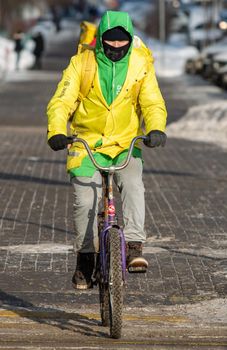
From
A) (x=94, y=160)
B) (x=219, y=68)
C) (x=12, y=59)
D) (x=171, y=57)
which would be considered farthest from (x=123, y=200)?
(x=171, y=57)

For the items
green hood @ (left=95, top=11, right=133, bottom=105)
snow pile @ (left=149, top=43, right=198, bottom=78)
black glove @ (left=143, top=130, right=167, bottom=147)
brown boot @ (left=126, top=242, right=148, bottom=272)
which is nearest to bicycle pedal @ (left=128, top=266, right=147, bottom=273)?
brown boot @ (left=126, top=242, right=148, bottom=272)

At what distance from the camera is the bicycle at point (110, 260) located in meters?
6.68

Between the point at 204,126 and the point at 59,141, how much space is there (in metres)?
16.2

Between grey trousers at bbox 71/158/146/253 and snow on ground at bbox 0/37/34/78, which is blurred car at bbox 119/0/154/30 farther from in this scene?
grey trousers at bbox 71/158/146/253

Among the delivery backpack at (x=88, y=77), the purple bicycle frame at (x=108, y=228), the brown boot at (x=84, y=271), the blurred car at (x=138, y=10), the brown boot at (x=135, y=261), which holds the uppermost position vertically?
the delivery backpack at (x=88, y=77)

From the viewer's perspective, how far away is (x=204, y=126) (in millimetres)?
22875

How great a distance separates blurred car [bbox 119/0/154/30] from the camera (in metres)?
86.0

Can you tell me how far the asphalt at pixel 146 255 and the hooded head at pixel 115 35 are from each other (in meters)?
1.59

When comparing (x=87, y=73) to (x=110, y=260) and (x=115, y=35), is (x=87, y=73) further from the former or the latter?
(x=110, y=260)

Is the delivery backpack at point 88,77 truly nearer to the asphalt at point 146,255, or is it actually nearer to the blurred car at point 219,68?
the asphalt at point 146,255

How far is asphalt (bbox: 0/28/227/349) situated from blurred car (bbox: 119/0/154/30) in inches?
2692

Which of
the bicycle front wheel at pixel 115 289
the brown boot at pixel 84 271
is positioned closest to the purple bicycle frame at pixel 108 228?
the bicycle front wheel at pixel 115 289

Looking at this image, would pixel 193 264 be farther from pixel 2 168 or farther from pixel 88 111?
pixel 2 168

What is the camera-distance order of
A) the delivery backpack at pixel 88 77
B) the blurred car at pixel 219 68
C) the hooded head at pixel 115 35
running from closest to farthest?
the hooded head at pixel 115 35
the delivery backpack at pixel 88 77
the blurred car at pixel 219 68
